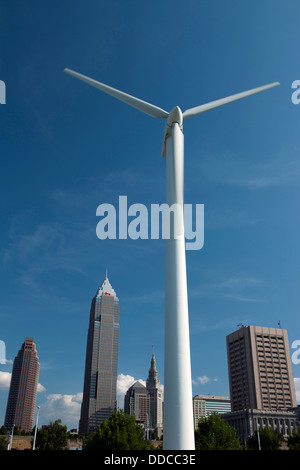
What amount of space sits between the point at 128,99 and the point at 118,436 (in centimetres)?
6979

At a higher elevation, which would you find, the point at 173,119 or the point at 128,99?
the point at 128,99

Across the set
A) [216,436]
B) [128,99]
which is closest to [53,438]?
[216,436]

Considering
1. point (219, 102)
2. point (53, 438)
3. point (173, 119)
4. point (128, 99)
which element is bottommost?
point (53, 438)

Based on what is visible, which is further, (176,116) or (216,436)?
(216,436)

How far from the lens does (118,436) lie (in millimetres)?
81812

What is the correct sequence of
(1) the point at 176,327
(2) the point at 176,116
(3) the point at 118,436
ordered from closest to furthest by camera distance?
(1) the point at 176,327 < (2) the point at 176,116 < (3) the point at 118,436

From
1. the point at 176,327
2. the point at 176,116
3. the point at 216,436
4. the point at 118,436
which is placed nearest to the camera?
the point at 176,327

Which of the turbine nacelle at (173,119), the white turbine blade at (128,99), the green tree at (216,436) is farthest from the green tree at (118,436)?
the white turbine blade at (128,99)

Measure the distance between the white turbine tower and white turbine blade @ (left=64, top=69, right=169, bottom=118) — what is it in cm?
404

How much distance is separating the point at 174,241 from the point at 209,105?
71.5ft

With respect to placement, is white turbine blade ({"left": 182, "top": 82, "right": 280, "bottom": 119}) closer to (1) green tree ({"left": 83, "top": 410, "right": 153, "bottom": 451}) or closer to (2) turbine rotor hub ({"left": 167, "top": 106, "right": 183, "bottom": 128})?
(2) turbine rotor hub ({"left": 167, "top": 106, "right": 183, "bottom": 128})

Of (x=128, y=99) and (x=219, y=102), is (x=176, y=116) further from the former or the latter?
(x=219, y=102)

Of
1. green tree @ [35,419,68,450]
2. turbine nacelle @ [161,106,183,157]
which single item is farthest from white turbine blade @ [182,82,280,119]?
green tree @ [35,419,68,450]

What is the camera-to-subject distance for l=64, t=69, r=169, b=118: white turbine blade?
A: 4228 cm
